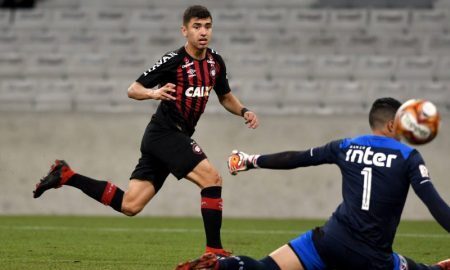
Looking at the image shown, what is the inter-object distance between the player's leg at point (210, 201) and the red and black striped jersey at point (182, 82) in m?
0.43

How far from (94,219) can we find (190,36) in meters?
5.10

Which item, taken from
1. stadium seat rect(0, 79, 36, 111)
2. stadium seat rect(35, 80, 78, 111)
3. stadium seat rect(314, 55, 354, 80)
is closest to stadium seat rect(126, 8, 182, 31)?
stadium seat rect(35, 80, 78, 111)

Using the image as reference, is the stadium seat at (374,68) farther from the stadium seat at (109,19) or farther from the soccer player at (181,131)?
the soccer player at (181,131)

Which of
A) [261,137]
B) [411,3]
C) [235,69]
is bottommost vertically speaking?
[261,137]

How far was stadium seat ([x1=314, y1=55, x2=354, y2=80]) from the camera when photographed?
14445mm

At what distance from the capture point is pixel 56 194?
11984 millimetres

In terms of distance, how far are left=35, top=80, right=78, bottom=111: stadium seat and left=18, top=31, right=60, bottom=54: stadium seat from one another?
5.43ft

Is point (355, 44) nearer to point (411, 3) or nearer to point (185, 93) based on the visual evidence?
point (411, 3)

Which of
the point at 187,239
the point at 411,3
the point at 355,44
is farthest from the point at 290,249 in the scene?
the point at 411,3

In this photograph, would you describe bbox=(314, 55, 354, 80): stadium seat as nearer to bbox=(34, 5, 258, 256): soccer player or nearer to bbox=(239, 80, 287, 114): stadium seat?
bbox=(239, 80, 287, 114): stadium seat

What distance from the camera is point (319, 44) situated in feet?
51.0

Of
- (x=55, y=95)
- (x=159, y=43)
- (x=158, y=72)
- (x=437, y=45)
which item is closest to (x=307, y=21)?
(x=437, y=45)

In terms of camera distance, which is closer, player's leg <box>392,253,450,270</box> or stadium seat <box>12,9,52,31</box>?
player's leg <box>392,253,450,270</box>

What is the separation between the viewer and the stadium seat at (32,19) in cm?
1656
